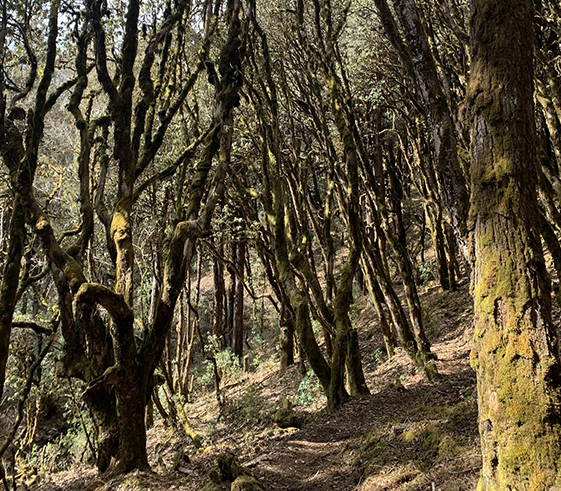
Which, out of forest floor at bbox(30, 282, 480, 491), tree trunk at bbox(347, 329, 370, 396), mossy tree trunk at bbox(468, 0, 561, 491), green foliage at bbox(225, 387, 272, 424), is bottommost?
green foliage at bbox(225, 387, 272, 424)

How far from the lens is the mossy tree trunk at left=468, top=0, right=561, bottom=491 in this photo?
2.16 m

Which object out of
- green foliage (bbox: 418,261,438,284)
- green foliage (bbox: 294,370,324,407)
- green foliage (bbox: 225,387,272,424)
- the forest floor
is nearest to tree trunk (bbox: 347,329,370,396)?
the forest floor

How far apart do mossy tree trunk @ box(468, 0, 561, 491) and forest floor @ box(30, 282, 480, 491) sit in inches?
43.4

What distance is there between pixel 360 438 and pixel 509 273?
3793mm

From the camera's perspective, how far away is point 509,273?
233 centimetres

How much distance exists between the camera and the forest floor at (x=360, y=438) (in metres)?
3.92

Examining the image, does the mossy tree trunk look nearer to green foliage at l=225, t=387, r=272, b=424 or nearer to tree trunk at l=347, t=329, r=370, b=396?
tree trunk at l=347, t=329, r=370, b=396

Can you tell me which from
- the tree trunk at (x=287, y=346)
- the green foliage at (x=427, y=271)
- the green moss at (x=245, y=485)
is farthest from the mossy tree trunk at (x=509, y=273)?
the green foliage at (x=427, y=271)

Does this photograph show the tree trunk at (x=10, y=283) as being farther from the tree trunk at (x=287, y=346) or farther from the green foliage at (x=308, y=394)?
the tree trunk at (x=287, y=346)

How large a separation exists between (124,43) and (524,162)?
592 centimetres

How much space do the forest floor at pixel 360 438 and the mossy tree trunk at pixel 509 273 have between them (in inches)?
43.4

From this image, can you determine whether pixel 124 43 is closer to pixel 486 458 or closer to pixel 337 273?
pixel 486 458

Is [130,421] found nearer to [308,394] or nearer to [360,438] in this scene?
[360,438]

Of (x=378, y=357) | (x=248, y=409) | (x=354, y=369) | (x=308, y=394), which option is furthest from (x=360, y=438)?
(x=248, y=409)
